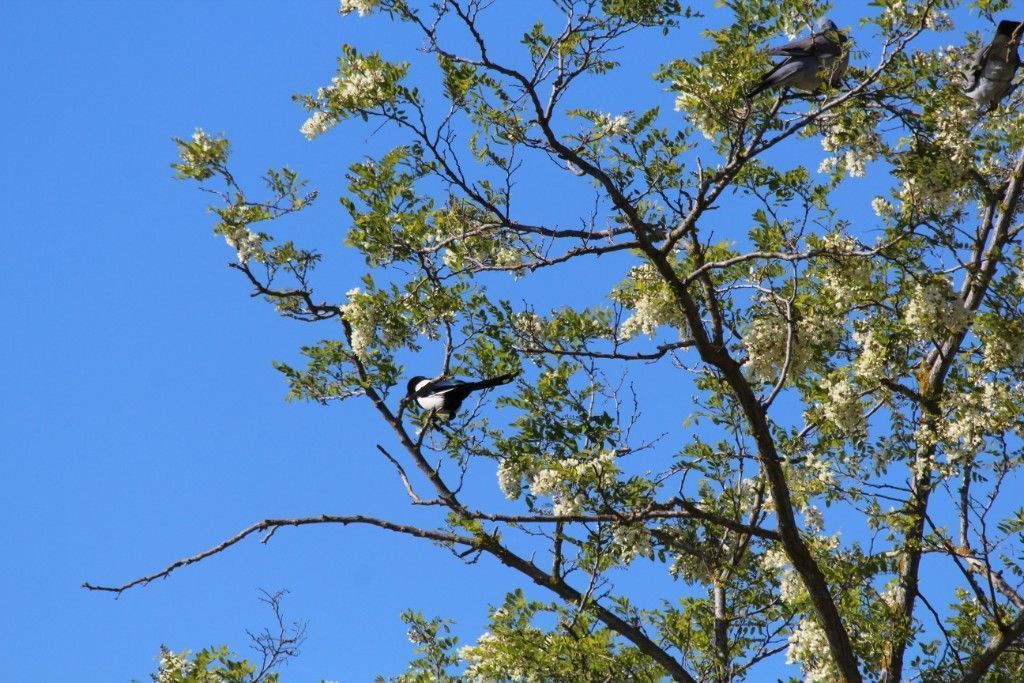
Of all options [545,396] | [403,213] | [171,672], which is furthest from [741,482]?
[171,672]

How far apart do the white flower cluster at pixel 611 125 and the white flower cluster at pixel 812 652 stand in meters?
3.98

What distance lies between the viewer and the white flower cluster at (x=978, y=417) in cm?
879

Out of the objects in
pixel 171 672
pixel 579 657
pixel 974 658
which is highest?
pixel 974 658

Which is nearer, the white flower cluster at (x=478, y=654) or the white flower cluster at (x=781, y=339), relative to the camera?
the white flower cluster at (x=781, y=339)

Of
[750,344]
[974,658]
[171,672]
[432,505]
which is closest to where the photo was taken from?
[750,344]

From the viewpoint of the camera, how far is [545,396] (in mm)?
Answer: 8844

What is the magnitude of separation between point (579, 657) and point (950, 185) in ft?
14.6

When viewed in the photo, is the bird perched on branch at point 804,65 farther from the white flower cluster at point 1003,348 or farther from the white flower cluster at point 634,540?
the white flower cluster at point 634,540

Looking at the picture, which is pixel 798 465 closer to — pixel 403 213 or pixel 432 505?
pixel 432 505

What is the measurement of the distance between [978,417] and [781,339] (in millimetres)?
2730

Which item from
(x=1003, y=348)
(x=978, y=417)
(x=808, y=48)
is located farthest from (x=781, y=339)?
(x=1003, y=348)

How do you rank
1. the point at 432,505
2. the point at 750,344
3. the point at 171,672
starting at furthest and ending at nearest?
the point at 171,672 → the point at 432,505 → the point at 750,344

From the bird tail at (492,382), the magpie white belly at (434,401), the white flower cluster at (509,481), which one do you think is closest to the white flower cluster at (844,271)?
the bird tail at (492,382)

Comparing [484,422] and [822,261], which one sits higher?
[822,261]
